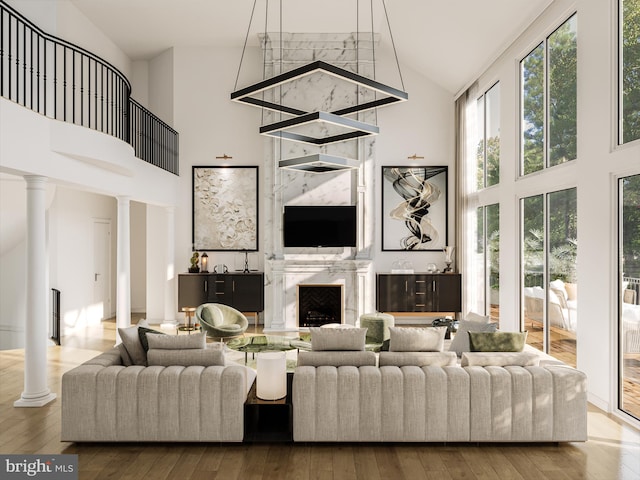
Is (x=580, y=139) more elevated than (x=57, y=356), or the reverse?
(x=580, y=139)

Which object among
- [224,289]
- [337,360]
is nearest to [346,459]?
[337,360]

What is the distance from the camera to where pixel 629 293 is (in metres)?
4.58

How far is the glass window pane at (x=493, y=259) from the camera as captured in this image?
7945 mm

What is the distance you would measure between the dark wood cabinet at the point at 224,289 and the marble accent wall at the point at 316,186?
0.97 feet

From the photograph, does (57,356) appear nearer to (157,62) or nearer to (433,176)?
(157,62)

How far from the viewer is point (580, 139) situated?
5.29 meters

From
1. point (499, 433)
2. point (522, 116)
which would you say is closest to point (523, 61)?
point (522, 116)

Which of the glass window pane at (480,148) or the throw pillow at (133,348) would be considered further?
the glass window pane at (480,148)

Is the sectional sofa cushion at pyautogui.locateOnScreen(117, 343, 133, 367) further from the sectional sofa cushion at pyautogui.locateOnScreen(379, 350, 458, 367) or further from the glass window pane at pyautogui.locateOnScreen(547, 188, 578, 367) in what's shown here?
the glass window pane at pyautogui.locateOnScreen(547, 188, 578, 367)

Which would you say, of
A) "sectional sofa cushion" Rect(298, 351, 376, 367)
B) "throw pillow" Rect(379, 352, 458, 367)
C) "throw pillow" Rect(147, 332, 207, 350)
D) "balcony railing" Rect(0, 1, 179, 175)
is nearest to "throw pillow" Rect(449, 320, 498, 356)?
"throw pillow" Rect(379, 352, 458, 367)

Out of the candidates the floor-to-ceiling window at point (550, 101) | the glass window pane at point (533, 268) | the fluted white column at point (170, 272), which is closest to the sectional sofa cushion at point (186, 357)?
the glass window pane at point (533, 268)

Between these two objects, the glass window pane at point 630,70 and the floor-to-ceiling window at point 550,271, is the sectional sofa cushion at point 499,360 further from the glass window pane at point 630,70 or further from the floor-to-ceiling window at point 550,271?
the glass window pane at point 630,70

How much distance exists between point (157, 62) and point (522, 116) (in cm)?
761

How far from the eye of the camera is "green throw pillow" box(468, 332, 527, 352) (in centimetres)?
457
